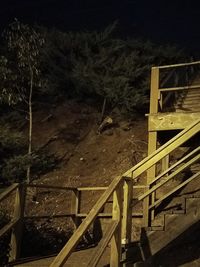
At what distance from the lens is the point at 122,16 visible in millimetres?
24375

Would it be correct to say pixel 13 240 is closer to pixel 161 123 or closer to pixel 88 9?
pixel 161 123

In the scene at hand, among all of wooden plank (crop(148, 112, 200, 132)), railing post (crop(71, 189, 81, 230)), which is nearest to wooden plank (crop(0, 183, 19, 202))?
railing post (crop(71, 189, 81, 230))

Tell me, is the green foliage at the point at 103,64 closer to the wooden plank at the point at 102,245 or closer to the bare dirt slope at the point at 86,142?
the bare dirt slope at the point at 86,142

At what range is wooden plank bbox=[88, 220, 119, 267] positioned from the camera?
562 centimetres

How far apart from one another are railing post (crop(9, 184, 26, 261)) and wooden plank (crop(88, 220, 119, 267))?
251cm

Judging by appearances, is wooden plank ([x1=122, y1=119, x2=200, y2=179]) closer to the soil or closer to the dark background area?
the soil

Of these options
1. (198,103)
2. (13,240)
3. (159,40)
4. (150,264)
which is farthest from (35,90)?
(150,264)

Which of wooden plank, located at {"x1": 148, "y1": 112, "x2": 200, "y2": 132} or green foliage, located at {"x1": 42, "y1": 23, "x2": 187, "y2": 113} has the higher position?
green foliage, located at {"x1": 42, "y1": 23, "x2": 187, "y2": 113}

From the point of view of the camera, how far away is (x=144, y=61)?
72.6ft

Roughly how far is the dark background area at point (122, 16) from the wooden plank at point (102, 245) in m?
18.2

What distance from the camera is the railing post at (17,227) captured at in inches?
323

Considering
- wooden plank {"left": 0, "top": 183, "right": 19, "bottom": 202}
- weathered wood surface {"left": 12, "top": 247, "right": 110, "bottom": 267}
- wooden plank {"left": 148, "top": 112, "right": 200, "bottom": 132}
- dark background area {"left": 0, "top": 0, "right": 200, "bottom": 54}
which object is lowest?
weathered wood surface {"left": 12, "top": 247, "right": 110, "bottom": 267}

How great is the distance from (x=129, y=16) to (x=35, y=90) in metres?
6.40

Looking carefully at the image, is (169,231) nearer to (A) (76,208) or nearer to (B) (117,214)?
(B) (117,214)
